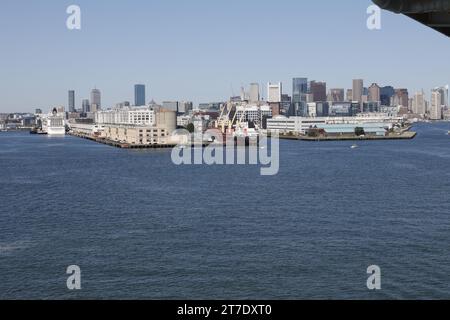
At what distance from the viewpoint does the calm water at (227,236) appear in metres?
4.22

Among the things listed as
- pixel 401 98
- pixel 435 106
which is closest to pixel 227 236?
pixel 401 98

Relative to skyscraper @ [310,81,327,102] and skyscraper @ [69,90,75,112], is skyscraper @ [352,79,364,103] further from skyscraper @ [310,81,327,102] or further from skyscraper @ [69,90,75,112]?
skyscraper @ [69,90,75,112]

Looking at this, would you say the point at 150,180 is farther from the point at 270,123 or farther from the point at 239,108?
the point at 239,108

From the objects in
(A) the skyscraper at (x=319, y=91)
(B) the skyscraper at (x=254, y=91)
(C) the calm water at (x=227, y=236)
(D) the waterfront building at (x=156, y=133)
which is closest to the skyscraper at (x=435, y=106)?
(A) the skyscraper at (x=319, y=91)

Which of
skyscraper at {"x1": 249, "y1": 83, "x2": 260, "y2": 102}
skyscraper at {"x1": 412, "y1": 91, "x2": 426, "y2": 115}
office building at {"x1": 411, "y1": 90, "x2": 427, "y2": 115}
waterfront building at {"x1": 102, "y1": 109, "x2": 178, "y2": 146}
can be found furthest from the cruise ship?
skyscraper at {"x1": 412, "y1": 91, "x2": 426, "y2": 115}

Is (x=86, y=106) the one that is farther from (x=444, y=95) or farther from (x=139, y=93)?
(x=444, y=95)

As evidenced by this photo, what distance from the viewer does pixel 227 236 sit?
18.7ft

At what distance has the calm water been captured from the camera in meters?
4.22

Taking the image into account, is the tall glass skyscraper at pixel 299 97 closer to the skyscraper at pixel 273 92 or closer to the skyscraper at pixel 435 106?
the skyscraper at pixel 273 92

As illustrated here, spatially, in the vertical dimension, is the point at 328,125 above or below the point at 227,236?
above

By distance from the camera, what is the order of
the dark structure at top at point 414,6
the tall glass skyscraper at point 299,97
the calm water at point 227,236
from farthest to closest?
the tall glass skyscraper at point 299,97 → the calm water at point 227,236 → the dark structure at top at point 414,6

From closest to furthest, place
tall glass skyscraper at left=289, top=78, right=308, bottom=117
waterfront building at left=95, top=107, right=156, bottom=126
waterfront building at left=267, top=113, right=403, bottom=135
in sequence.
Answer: waterfront building at left=267, top=113, right=403, bottom=135 < waterfront building at left=95, top=107, right=156, bottom=126 < tall glass skyscraper at left=289, top=78, right=308, bottom=117

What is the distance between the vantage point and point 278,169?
42.3ft
